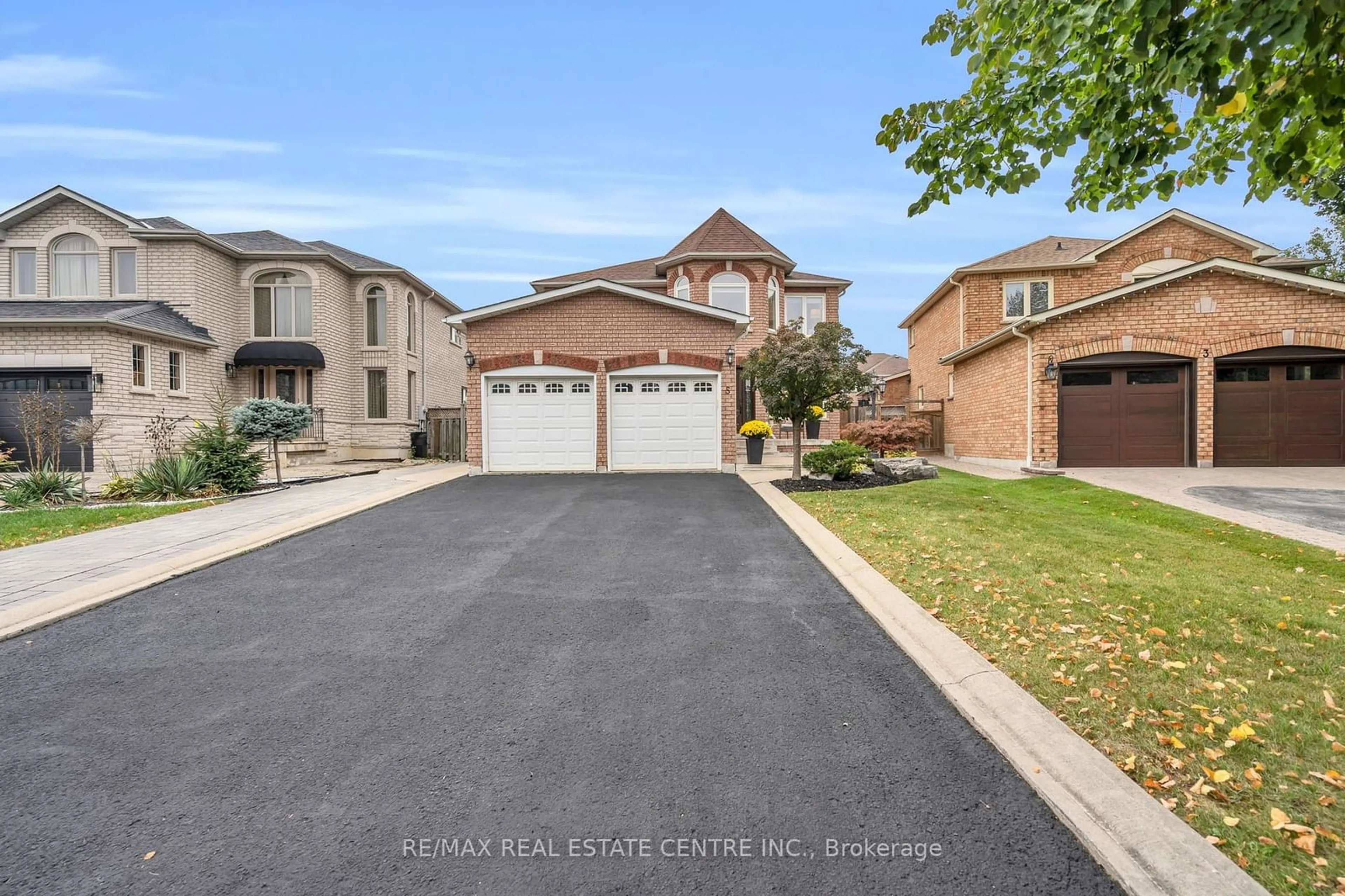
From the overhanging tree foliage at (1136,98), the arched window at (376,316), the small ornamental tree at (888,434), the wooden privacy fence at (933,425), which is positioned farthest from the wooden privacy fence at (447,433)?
the overhanging tree foliage at (1136,98)

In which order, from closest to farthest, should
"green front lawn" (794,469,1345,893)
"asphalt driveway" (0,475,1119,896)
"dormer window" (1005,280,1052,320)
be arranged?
"asphalt driveway" (0,475,1119,896) < "green front lawn" (794,469,1345,893) < "dormer window" (1005,280,1052,320)

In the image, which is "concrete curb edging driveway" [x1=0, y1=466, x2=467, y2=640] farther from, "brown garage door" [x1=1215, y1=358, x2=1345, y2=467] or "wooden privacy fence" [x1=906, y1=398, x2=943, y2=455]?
"wooden privacy fence" [x1=906, y1=398, x2=943, y2=455]

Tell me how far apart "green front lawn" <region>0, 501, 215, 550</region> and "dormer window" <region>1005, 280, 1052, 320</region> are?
23493mm

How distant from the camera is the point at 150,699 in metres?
3.52

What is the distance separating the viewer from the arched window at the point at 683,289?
2169 cm

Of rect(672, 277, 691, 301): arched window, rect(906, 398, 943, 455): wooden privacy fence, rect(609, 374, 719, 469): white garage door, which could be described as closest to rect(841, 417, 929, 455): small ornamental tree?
rect(609, 374, 719, 469): white garage door

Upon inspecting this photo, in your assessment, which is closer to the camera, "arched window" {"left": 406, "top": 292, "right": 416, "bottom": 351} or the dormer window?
the dormer window

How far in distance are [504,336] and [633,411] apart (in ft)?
12.4

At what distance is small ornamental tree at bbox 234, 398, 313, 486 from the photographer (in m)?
12.8

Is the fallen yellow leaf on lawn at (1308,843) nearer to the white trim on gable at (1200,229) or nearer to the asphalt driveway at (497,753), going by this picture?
the asphalt driveway at (497,753)

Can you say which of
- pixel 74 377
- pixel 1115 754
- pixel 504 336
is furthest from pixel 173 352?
pixel 1115 754

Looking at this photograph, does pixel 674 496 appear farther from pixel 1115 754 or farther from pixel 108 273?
pixel 108 273

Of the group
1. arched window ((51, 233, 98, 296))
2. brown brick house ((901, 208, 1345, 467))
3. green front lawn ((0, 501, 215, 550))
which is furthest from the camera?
arched window ((51, 233, 98, 296))

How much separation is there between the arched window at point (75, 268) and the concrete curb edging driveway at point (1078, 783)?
25804 mm
